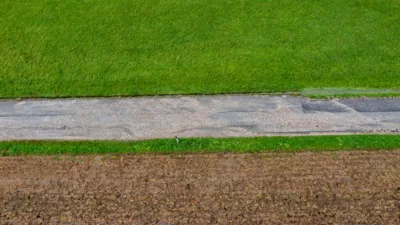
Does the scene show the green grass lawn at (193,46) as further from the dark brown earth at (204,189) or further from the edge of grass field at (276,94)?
the dark brown earth at (204,189)

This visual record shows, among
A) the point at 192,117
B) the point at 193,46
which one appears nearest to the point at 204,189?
the point at 192,117

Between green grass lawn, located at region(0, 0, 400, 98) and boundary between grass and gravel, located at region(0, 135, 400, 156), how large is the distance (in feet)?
7.15

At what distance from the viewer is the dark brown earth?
11914mm

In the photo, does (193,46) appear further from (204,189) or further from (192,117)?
(204,189)

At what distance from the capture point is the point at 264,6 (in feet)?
60.1

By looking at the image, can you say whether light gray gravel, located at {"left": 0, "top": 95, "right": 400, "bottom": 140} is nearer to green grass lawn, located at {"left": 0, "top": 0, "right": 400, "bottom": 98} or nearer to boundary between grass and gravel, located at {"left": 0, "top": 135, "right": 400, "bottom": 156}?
boundary between grass and gravel, located at {"left": 0, "top": 135, "right": 400, "bottom": 156}

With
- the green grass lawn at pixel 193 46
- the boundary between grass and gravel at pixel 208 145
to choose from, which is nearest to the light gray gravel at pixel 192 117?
the boundary between grass and gravel at pixel 208 145

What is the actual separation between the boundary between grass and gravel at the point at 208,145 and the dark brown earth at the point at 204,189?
0.76 feet

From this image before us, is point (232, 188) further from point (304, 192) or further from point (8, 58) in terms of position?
point (8, 58)

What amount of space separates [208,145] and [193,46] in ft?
15.5

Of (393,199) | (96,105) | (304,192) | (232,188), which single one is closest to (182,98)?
(96,105)

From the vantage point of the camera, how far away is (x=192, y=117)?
1451 centimetres

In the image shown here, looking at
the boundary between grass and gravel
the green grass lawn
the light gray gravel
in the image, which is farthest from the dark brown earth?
the green grass lawn

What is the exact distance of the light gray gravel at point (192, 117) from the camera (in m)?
14.1
